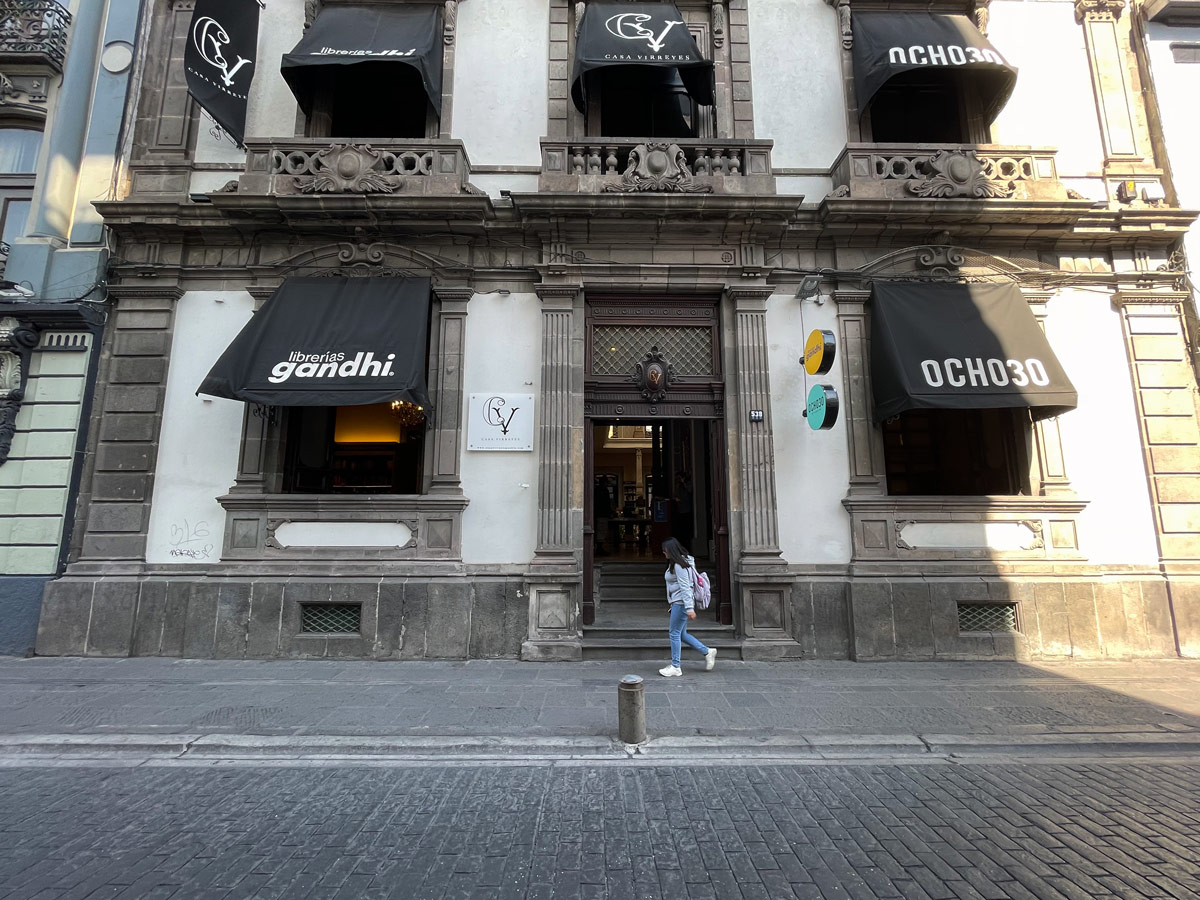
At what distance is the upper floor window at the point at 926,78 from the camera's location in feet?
31.9

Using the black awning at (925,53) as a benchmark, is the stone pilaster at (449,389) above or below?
below

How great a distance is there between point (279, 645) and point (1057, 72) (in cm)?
1674

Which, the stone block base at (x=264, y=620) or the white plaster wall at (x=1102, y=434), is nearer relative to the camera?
the stone block base at (x=264, y=620)

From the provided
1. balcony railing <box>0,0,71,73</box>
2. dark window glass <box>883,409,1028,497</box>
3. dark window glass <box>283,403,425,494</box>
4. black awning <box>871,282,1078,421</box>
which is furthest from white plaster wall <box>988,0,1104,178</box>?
balcony railing <box>0,0,71,73</box>

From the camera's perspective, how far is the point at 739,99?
1030cm

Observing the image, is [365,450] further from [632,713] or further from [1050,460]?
[1050,460]

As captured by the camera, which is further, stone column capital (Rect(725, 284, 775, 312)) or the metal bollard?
stone column capital (Rect(725, 284, 775, 312))

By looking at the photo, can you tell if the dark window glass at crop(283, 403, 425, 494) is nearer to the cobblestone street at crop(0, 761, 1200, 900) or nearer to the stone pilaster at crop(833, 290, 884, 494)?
the cobblestone street at crop(0, 761, 1200, 900)

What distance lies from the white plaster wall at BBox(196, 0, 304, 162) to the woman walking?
10.1 meters

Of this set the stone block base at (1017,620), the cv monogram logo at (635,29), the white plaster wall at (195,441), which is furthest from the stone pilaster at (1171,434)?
the white plaster wall at (195,441)

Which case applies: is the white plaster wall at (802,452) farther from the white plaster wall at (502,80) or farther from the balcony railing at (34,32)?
the balcony railing at (34,32)

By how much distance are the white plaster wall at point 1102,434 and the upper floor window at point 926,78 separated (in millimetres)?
3859

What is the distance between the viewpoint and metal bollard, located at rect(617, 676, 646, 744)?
5.37 m

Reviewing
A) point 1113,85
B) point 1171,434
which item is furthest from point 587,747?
point 1113,85
